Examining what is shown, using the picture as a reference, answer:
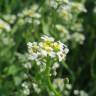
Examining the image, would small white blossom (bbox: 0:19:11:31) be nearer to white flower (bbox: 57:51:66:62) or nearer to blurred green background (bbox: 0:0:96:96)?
blurred green background (bbox: 0:0:96:96)

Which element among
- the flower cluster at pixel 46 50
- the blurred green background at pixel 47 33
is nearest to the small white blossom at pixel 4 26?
the blurred green background at pixel 47 33

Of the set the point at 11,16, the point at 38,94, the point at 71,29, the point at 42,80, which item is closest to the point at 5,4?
the point at 11,16

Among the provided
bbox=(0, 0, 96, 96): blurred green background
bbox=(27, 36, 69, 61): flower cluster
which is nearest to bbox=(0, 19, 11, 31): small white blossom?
bbox=(0, 0, 96, 96): blurred green background

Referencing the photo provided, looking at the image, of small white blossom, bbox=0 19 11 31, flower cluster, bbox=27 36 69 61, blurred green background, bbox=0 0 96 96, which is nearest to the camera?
flower cluster, bbox=27 36 69 61

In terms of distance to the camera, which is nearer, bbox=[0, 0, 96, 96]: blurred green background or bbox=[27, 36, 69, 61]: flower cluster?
bbox=[27, 36, 69, 61]: flower cluster

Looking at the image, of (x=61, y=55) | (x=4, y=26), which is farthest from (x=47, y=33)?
(x=61, y=55)

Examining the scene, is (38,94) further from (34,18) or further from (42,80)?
(34,18)

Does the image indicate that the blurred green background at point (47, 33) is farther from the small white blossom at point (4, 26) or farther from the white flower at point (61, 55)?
the white flower at point (61, 55)
